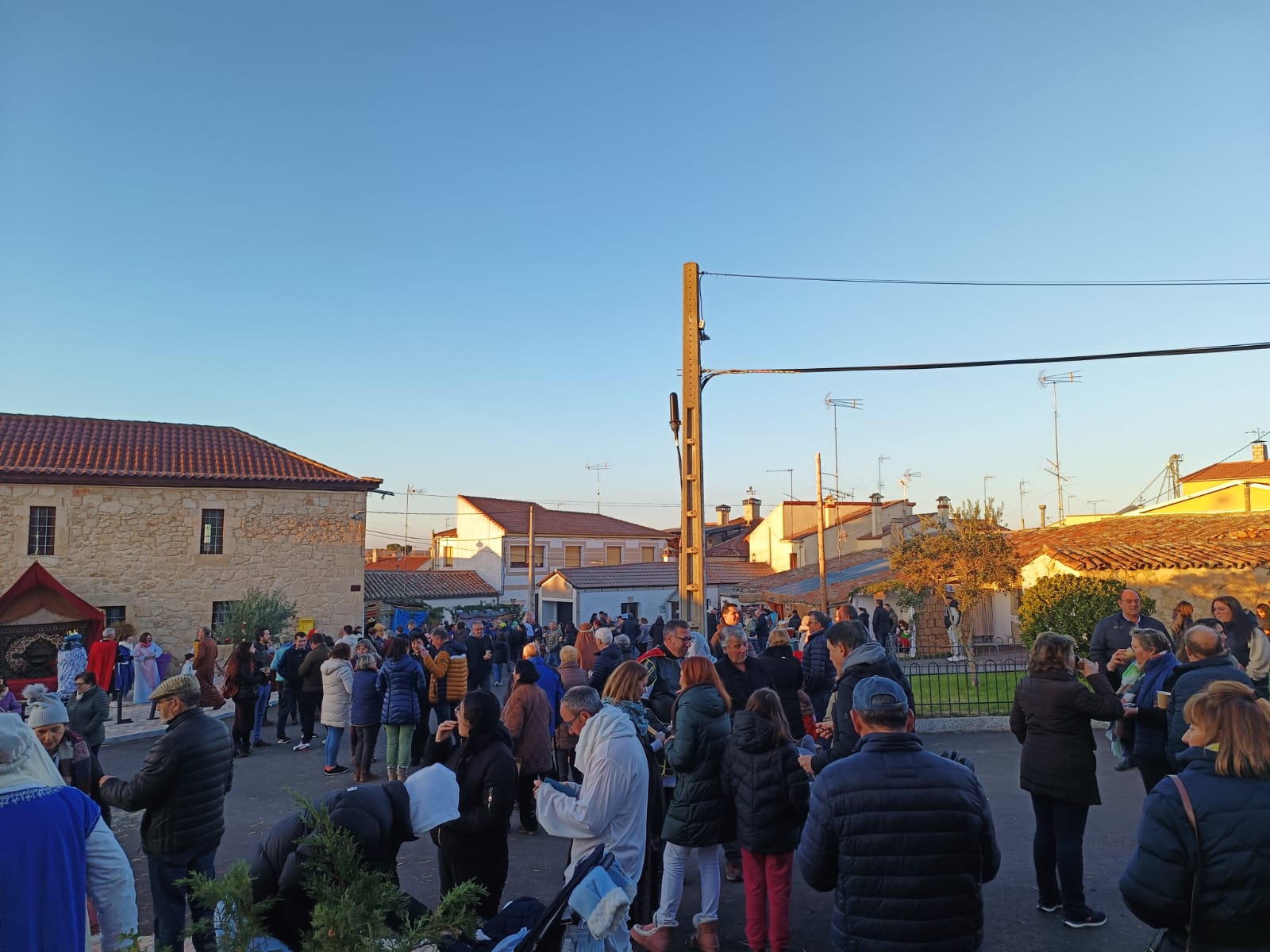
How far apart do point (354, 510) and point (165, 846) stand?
71.1 feet

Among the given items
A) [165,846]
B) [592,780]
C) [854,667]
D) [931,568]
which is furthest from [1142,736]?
[931,568]

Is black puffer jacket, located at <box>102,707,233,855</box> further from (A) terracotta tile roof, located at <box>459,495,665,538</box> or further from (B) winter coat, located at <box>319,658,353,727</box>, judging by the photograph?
(A) terracotta tile roof, located at <box>459,495,665,538</box>

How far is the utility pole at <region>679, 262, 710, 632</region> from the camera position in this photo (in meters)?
11.3

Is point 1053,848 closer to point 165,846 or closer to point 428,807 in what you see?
point 428,807

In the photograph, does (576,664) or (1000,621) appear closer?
(576,664)

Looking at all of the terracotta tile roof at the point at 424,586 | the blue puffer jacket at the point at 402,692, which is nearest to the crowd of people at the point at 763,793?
the blue puffer jacket at the point at 402,692

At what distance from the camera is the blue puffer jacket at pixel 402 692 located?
862 cm

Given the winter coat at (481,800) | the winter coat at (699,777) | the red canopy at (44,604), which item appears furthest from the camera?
the red canopy at (44,604)

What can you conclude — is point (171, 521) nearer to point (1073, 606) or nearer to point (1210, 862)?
point (1073, 606)

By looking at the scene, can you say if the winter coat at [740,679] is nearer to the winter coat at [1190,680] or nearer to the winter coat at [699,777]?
the winter coat at [699,777]

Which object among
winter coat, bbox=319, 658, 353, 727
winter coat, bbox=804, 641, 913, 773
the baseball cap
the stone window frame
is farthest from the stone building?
the baseball cap

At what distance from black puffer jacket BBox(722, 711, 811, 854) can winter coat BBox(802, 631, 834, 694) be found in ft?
12.4

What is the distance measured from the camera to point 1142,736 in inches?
217

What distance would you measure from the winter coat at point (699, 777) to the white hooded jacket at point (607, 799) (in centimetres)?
52
